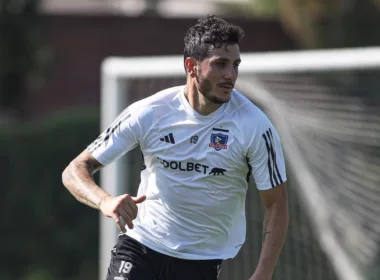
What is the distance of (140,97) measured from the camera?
29.5 ft

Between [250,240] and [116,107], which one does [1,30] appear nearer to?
[116,107]

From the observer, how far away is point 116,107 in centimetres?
892

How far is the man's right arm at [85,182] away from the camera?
5.07 m

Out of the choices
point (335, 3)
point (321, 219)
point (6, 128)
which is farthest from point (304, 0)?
point (321, 219)

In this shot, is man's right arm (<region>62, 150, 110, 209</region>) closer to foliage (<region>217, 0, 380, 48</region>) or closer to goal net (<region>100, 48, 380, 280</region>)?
goal net (<region>100, 48, 380, 280</region>)

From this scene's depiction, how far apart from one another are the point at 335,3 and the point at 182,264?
28.6 feet

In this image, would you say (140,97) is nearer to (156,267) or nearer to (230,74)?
(156,267)

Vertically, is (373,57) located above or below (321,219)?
Result: above

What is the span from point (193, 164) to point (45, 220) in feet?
26.9

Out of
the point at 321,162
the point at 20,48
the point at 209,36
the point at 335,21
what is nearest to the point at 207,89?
the point at 209,36

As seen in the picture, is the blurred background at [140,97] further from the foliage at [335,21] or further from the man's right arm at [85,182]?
the man's right arm at [85,182]

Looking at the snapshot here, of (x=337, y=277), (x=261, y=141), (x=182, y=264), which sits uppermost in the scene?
(x=261, y=141)

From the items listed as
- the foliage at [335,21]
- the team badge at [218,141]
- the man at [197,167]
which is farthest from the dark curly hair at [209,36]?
the foliage at [335,21]

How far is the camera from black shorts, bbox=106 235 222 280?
5312 millimetres
